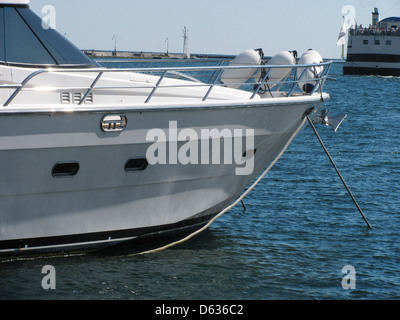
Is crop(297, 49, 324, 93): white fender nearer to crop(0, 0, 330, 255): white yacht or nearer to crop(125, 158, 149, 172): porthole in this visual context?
crop(0, 0, 330, 255): white yacht

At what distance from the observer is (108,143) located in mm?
8516

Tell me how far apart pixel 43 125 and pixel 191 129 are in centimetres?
191

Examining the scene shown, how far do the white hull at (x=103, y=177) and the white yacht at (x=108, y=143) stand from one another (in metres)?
0.01

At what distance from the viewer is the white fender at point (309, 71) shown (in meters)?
10.1

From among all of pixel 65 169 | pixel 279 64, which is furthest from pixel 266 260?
pixel 65 169

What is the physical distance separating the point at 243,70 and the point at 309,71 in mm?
983

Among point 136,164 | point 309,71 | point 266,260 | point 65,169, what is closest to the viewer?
point 65,169

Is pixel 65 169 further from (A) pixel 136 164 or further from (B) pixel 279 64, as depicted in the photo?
(B) pixel 279 64

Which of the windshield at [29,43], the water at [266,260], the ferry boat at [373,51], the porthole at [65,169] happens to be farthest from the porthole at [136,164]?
the ferry boat at [373,51]

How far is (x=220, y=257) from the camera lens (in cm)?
992

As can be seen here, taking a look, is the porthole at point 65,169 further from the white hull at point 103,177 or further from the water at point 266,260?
the water at point 266,260

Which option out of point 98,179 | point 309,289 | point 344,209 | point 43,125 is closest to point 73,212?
point 98,179

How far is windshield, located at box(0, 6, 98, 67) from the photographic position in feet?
29.7

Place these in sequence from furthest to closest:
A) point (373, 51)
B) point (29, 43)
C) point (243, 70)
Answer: point (373, 51) < point (243, 70) < point (29, 43)
